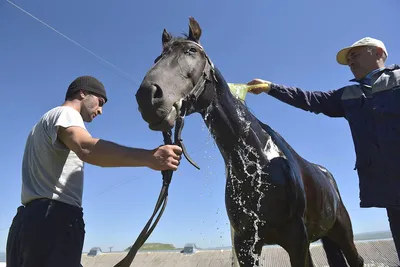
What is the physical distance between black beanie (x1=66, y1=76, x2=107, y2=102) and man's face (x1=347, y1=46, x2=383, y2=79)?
8.64ft

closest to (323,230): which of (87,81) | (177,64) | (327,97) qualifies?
(327,97)

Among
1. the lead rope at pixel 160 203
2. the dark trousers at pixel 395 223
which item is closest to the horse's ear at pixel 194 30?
the lead rope at pixel 160 203

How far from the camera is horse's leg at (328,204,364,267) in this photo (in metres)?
5.36

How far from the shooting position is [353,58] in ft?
12.2

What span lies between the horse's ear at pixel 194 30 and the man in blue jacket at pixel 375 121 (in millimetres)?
1650

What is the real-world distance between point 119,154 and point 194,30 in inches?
77.5

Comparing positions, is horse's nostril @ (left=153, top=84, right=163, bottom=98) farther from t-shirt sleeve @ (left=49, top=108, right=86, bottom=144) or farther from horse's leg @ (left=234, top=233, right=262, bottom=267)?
horse's leg @ (left=234, top=233, right=262, bottom=267)

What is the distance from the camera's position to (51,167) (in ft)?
7.75

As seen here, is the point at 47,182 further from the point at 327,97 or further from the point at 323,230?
the point at 323,230

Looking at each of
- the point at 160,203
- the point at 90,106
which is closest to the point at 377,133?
the point at 160,203

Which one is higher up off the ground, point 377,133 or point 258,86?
point 258,86

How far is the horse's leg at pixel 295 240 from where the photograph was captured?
3484 mm

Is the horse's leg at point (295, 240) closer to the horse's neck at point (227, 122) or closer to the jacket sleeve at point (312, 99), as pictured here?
the horse's neck at point (227, 122)

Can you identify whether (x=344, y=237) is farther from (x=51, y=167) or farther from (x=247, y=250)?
(x=51, y=167)
